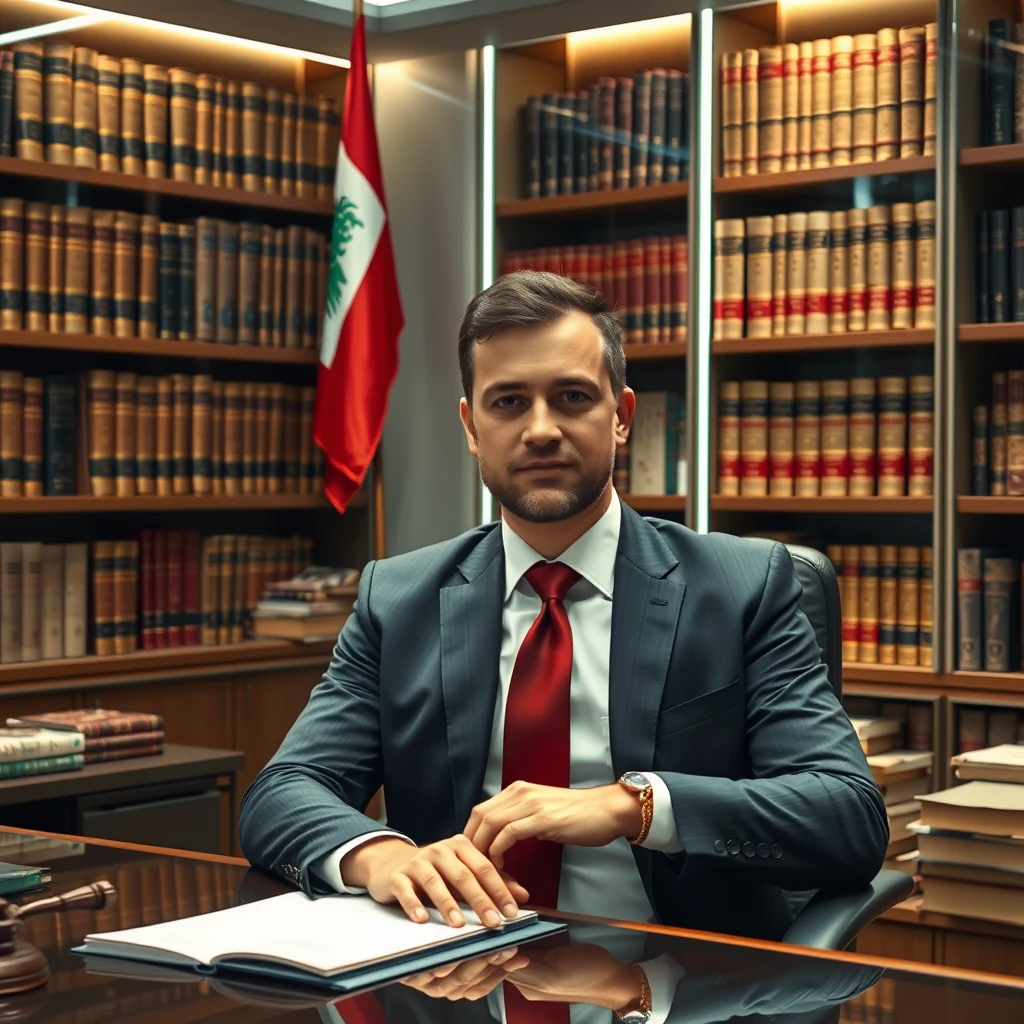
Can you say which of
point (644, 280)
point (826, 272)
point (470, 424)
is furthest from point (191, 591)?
point (470, 424)

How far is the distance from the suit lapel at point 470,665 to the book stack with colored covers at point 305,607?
95.9 inches

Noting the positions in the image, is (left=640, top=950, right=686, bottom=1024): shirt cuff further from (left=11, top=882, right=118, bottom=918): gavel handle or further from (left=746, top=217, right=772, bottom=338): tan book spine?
(left=746, top=217, right=772, bottom=338): tan book spine

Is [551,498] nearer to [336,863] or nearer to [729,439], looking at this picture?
[336,863]

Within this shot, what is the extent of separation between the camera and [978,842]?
3.15m

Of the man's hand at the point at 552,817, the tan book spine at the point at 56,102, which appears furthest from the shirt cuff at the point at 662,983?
the tan book spine at the point at 56,102

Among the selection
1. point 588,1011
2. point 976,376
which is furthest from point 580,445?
point 976,376

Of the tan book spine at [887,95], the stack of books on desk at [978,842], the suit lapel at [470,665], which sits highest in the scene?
the tan book spine at [887,95]

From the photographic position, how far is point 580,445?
1.91m

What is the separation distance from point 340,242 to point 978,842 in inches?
94.1

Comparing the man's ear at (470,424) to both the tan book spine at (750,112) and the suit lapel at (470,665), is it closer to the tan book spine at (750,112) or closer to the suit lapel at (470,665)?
the suit lapel at (470,665)

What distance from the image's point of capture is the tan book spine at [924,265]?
3.67 meters

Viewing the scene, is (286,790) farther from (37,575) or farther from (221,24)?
(221,24)

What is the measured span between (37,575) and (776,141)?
2.19 metres

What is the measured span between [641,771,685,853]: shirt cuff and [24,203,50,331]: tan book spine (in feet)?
9.02
